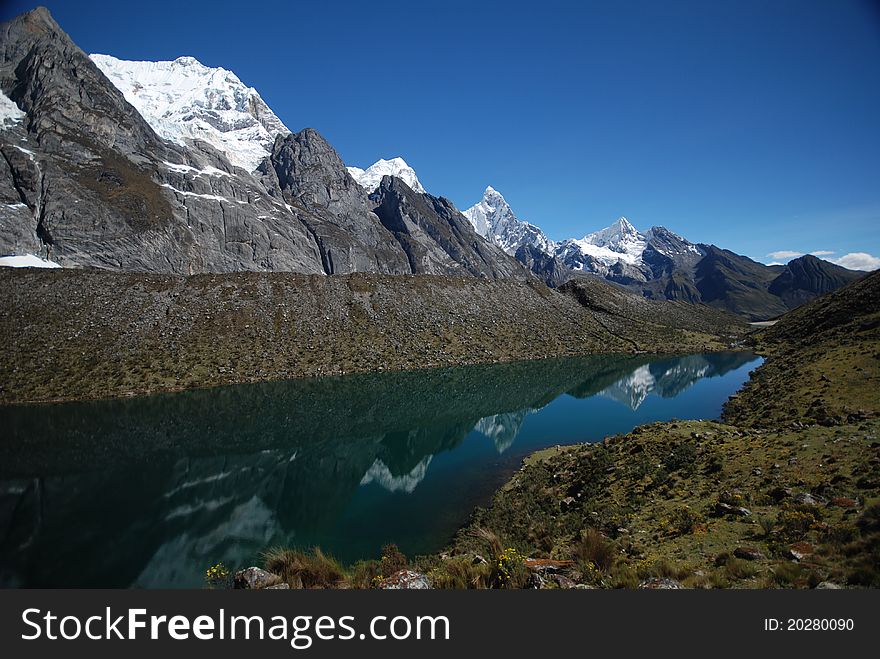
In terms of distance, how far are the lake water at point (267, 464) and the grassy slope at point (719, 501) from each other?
4845 millimetres

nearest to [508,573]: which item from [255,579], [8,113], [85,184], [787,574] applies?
[787,574]

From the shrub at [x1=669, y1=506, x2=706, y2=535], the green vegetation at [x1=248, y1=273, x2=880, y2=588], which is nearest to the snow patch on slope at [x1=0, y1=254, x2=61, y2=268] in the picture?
the green vegetation at [x1=248, y1=273, x2=880, y2=588]

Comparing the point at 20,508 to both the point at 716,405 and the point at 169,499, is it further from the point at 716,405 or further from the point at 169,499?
the point at 716,405

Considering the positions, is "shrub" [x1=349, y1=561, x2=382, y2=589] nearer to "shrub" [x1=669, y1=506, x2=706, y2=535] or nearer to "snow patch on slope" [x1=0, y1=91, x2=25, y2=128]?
"shrub" [x1=669, y1=506, x2=706, y2=535]

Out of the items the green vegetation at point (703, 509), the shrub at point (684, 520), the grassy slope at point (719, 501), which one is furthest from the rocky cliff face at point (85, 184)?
the shrub at point (684, 520)

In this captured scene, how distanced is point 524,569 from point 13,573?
22.0m

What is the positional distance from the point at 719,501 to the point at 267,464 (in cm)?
3059

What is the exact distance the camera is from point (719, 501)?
50.3ft

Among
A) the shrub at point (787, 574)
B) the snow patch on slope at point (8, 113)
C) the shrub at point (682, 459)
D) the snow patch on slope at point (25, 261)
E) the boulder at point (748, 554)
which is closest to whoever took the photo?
the shrub at point (787, 574)

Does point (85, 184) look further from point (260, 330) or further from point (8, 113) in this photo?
point (260, 330)

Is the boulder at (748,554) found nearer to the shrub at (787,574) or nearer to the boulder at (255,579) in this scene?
the shrub at (787,574)

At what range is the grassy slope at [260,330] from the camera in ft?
189

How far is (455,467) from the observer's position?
32.1 metres

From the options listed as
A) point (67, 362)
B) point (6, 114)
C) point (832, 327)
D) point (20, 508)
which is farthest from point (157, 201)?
point (832, 327)
